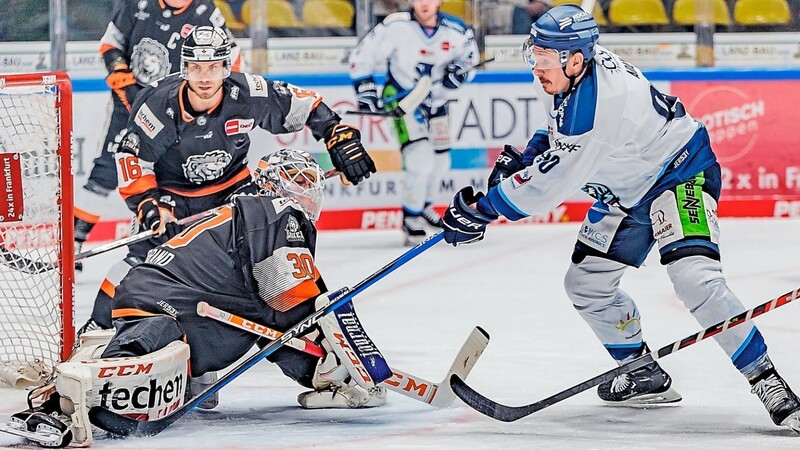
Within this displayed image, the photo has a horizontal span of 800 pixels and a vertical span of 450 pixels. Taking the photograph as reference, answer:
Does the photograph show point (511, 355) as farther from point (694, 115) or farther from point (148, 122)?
point (694, 115)

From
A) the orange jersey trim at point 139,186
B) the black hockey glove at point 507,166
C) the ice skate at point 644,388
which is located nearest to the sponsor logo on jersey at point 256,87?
the orange jersey trim at point 139,186

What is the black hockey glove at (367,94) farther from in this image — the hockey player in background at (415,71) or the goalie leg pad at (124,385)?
the goalie leg pad at (124,385)

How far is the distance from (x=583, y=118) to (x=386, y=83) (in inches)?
154

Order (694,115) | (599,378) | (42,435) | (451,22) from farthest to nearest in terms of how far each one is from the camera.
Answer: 1. (694,115)
2. (451,22)
3. (599,378)
4. (42,435)

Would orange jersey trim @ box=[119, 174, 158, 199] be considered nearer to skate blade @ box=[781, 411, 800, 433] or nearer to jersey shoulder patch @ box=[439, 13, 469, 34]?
skate blade @ box=[781, 411, 800, 433]

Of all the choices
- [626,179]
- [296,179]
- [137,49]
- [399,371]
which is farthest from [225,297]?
[137,49]

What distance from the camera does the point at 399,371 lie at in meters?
3.63

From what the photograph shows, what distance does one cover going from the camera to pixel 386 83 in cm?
723

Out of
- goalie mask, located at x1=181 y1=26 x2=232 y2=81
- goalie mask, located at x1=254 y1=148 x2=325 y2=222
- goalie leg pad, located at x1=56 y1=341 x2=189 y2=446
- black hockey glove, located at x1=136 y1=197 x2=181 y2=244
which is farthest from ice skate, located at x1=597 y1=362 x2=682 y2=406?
goalie mask, located at x1=181 y1=26 x2=232 y2=81

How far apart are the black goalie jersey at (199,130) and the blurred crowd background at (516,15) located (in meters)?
3.17

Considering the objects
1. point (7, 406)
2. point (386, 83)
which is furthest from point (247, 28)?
point (7, 406)

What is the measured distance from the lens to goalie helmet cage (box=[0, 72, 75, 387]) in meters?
3.86

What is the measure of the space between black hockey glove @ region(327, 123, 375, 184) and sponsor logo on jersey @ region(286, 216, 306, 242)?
2.67 ft

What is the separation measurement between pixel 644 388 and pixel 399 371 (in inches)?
28.3
